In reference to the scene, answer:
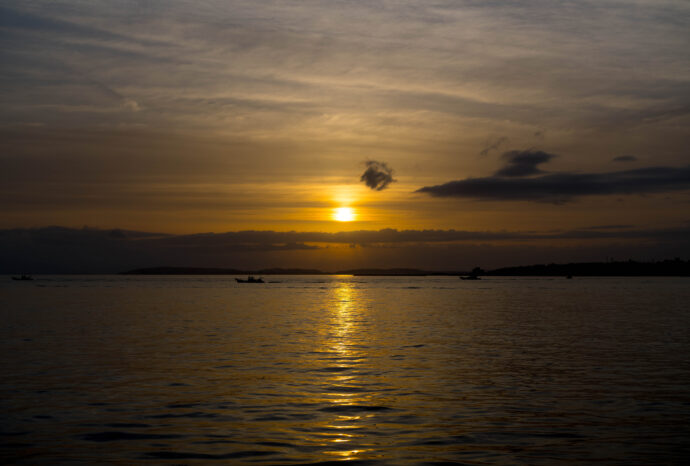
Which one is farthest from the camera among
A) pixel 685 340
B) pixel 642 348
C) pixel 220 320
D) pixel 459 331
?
pixel 220 320

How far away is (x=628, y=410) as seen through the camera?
23141 millimetres

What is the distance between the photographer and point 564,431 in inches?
796

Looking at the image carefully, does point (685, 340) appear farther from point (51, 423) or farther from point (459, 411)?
point (51, 423)

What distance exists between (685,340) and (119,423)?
41744 millimetres

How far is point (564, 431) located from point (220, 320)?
5221 centimetres

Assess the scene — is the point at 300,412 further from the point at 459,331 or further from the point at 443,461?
the point at 459,331

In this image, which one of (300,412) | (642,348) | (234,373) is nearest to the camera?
(300,412)

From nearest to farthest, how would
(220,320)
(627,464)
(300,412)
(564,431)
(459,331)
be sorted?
(627,464) < (564,431) < (300,412) < (459,331) < (220,320)

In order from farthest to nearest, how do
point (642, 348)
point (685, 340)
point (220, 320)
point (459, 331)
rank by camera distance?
1. point (220, 320)
2. point (459, 331)
3. point (685, 340)
4. point (642, 348)

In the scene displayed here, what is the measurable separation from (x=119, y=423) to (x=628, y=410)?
18.1 m

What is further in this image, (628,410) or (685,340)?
(685,340)

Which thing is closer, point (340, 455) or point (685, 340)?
point (340, 455)

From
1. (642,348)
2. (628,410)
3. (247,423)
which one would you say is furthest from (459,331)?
(247,423)

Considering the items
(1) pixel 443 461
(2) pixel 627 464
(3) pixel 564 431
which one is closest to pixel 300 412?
(1) pixel 443 461
